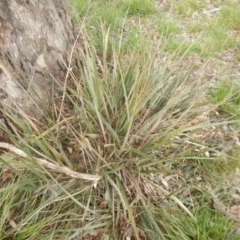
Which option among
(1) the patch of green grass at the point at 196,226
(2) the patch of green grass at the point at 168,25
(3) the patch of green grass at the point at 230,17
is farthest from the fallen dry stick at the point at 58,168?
(3) the patch of green grass at the point at 230,17

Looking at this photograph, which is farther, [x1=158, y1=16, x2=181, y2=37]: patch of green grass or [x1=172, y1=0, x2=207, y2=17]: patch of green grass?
[x1=172, y1=0, x2=207, y2=17]: patch of green grass

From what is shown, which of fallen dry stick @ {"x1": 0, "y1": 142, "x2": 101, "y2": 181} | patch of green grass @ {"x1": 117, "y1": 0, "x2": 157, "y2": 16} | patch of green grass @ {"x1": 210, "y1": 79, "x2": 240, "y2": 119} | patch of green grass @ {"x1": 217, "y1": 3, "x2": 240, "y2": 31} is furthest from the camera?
patch of green grass @ {"x1": 117, "y1": 0, "x2": 157, "y2": 16}

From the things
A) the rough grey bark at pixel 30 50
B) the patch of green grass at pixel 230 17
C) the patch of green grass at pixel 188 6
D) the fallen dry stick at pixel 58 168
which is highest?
the rough grey bark at pixel 30 50

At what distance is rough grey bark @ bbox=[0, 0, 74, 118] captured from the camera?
74.8 inches

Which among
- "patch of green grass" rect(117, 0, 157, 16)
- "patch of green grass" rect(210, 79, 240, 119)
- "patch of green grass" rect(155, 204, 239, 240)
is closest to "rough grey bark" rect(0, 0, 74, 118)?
"patch of green grass" rect(155, 204, 239, 240)

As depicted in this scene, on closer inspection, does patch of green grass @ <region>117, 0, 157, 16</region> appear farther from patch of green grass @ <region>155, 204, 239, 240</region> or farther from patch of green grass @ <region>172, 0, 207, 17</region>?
patch of green grass @ <region>155, 204, 239, 240</region>

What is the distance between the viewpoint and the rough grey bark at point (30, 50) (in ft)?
6.23

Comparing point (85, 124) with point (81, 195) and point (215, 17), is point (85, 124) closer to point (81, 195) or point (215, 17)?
point (81, 195)

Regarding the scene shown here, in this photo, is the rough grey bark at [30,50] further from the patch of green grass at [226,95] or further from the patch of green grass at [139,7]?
the patch of green grass at [139,7]

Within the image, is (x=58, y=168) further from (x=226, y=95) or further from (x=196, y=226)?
(x=226, y=95)

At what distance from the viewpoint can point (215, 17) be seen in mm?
3447

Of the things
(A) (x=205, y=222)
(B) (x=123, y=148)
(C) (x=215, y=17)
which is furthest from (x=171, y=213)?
(C) (x=215, y=17)

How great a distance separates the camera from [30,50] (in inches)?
79.2

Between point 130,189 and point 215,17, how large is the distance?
2.16 meters
